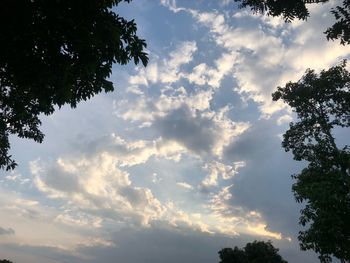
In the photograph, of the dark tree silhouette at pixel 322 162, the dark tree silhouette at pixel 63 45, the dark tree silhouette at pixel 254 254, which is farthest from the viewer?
the dark tree silhouette at pixel 254 254

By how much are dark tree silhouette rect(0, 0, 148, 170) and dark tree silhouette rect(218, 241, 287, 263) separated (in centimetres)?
4251

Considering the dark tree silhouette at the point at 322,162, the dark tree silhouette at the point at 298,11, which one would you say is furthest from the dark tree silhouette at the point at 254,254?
the dark tree silhouette at the point at 298,11

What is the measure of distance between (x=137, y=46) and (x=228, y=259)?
4386cm

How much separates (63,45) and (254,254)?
147ft

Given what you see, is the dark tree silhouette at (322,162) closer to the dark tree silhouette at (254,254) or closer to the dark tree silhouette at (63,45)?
the dark tree silhouette at (63,45)

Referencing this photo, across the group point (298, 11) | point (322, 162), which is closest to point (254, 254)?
point (322, 162)

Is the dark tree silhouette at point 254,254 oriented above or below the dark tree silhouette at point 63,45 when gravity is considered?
above

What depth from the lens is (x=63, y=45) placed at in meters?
8.85

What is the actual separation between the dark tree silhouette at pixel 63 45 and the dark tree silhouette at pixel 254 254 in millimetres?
42507

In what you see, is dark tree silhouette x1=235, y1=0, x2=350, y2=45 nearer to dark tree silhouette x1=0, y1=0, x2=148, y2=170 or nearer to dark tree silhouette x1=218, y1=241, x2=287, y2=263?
dark tree silhouette x1=0, y1=0, x2=148, y2=170

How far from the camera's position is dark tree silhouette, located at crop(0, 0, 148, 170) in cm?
788

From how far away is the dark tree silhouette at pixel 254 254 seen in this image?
46156mm

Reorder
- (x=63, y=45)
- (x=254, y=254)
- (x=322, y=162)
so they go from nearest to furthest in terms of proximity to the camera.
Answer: (x=63, y=45)
(x=322, y=162)
(x=254, y=254)

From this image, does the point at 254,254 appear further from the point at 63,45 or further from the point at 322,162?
the point at 63,45
